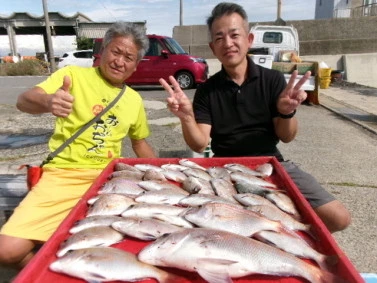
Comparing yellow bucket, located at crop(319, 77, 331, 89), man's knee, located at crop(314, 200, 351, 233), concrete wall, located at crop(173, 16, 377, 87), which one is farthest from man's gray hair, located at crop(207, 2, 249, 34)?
concrete wall, located at crop(173, 16, 377, 87)

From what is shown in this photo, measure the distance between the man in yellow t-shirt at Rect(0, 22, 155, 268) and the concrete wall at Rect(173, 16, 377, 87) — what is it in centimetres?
1803

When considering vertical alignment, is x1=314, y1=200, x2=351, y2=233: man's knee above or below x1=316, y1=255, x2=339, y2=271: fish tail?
below

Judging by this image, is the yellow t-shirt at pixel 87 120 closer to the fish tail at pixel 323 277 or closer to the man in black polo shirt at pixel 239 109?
the man in black polo shirt at pixel 239 109

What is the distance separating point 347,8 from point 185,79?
22703 millimetres

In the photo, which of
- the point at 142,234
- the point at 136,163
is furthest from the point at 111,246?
the point at 136,163

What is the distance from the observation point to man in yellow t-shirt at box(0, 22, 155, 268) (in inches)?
104

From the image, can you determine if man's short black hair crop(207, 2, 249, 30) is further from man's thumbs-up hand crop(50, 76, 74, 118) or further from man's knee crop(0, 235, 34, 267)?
man's knee crop(0, 235, 34, 267)

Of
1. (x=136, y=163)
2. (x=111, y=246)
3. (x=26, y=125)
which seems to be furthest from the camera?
(x=26, y=125)

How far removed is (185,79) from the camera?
14.9 m

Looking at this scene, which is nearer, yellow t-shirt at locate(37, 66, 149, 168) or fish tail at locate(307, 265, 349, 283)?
fish tail at locate(307, 265, 349, 283)

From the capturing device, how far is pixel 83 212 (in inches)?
73.8

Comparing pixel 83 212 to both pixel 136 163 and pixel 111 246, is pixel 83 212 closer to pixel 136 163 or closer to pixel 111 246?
pixel 111 246

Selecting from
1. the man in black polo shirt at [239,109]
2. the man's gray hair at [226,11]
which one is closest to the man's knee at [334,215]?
the man in black polo shirt at [239,109]

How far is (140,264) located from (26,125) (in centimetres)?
772
